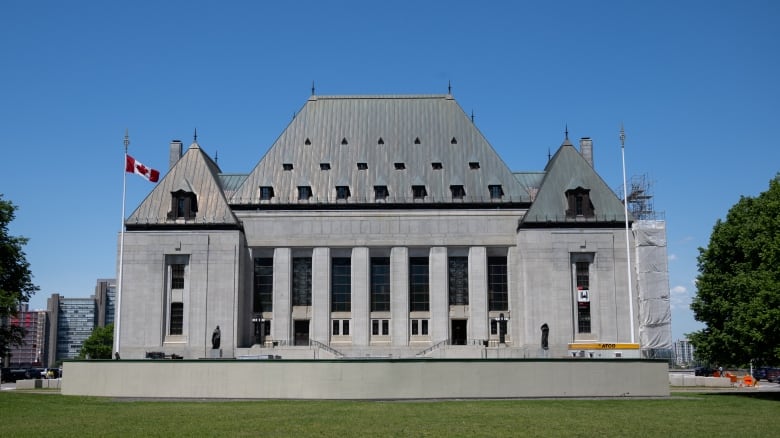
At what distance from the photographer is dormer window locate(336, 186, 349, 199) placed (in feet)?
221

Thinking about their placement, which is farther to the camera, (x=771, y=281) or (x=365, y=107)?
(x=365, y=107)

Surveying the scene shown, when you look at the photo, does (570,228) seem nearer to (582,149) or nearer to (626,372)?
(582,149)

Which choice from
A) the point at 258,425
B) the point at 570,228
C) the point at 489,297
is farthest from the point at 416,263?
the point at 258,425

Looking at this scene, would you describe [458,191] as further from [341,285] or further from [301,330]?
[301,330]

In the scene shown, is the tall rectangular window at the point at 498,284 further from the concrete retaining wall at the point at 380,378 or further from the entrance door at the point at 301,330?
the concrete retaining wall at the point at 380,378

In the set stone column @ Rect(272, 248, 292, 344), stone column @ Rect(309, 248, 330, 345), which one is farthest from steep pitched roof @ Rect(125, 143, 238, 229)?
stone column @ Rect(309, 248, 330, 345)

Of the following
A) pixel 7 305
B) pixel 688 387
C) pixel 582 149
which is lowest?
pixel 688 387

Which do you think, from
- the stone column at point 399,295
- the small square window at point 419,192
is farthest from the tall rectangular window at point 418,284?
the small square window at point 419,192

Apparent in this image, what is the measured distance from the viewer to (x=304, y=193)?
6750 centimetres

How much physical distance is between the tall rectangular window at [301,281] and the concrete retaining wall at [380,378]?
2724cm

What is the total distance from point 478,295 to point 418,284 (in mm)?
5145

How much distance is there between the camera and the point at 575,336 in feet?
205

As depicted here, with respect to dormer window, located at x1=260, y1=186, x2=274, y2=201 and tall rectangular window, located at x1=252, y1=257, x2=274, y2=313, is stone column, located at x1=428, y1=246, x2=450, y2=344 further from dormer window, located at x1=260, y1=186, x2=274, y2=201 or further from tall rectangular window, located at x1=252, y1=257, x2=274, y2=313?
dormer window, located at x1=260, y1=186, x2=274, y2=201

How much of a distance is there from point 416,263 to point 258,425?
43441mm
